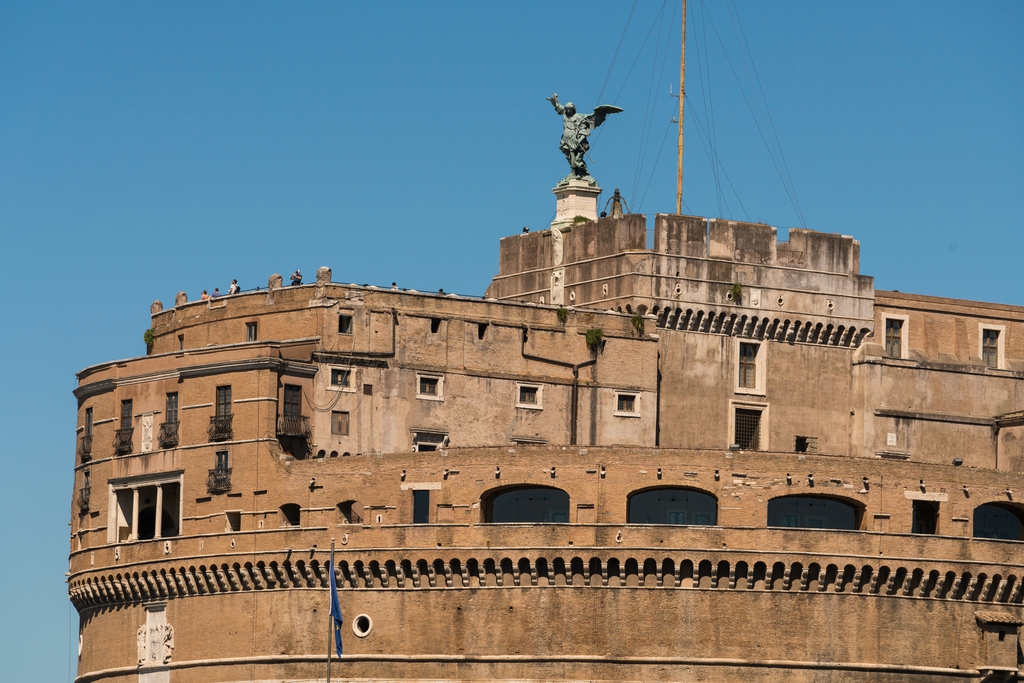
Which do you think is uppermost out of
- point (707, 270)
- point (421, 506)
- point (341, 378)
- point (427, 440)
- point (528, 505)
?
point (707, 270)

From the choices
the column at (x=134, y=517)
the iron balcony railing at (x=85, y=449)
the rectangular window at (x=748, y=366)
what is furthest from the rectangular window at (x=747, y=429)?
the iron balcony railing at (x=85, y=449)

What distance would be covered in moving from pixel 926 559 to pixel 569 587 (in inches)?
464

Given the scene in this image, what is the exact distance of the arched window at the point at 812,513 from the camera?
92562 mm

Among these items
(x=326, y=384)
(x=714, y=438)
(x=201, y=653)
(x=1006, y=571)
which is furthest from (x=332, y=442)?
(x=1006, y=571)

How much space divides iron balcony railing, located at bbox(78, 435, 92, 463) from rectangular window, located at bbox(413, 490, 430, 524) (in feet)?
47.3

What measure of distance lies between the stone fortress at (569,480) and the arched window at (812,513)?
0.07 m

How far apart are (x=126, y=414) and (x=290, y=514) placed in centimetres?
833

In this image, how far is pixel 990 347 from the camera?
110438 mm

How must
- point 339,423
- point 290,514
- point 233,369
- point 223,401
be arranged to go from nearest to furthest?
point 290,514 < point 233,369 < point 223,401 < point 339,423

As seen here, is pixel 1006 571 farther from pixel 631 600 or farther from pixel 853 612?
pixel 631 600

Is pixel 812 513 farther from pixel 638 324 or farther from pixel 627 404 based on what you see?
pixel 638 324

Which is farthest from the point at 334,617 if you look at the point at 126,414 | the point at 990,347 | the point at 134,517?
the point at 990,347

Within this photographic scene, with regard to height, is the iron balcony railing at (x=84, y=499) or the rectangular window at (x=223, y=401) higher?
A: the rectangular window at (x=223, y=401)

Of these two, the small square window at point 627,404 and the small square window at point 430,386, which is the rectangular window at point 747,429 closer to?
the small square window at point 627,404
